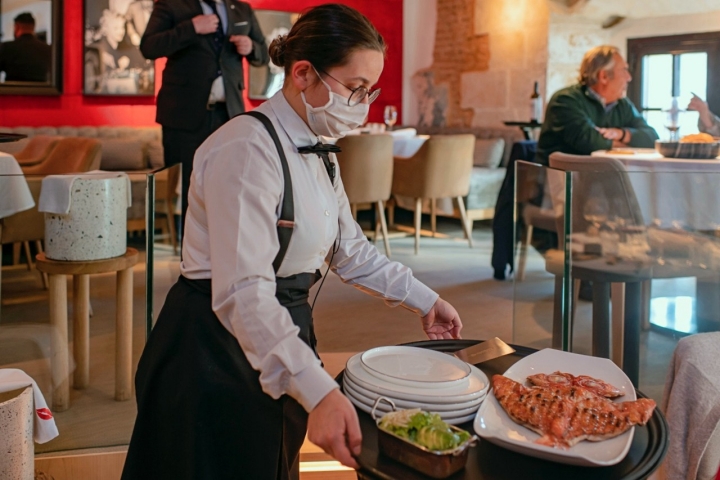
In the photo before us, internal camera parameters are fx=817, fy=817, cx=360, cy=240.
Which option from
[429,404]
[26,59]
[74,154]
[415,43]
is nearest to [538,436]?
[429,404]

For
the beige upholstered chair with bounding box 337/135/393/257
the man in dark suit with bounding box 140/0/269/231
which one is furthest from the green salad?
the beige upholstered chair with bounding box 337/135/393/257

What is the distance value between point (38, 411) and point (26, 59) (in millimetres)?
6059

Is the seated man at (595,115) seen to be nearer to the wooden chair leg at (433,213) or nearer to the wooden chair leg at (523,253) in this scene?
the wooden chair leg at (523,253)

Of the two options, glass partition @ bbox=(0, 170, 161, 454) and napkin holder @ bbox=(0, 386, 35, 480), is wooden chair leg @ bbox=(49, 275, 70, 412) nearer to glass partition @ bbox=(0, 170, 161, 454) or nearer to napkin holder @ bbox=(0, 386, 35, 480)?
glass partition @ bbox=(0, 170, 161, 454)

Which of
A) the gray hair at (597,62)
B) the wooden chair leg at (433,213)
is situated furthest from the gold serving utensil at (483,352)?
the wooden chair leg at (433,213)

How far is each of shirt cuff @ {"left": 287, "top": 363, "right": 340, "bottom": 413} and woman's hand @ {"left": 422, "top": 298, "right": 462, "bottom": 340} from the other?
0.52 meters

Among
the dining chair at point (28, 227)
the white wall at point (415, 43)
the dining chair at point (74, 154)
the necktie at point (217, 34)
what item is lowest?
the dining chair at point (28, 227)

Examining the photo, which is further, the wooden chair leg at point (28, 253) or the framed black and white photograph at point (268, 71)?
the framed black and white photograph at point (268, 71)

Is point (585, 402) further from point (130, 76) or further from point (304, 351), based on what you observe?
point (130, 76)

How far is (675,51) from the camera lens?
712cm

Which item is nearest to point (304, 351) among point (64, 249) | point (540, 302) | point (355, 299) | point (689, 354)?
point (689, 354)

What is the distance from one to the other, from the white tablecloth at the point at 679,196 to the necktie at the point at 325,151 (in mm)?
1279

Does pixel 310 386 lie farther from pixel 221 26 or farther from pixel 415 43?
pixel 415 43

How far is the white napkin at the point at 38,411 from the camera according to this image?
6.74 ft
